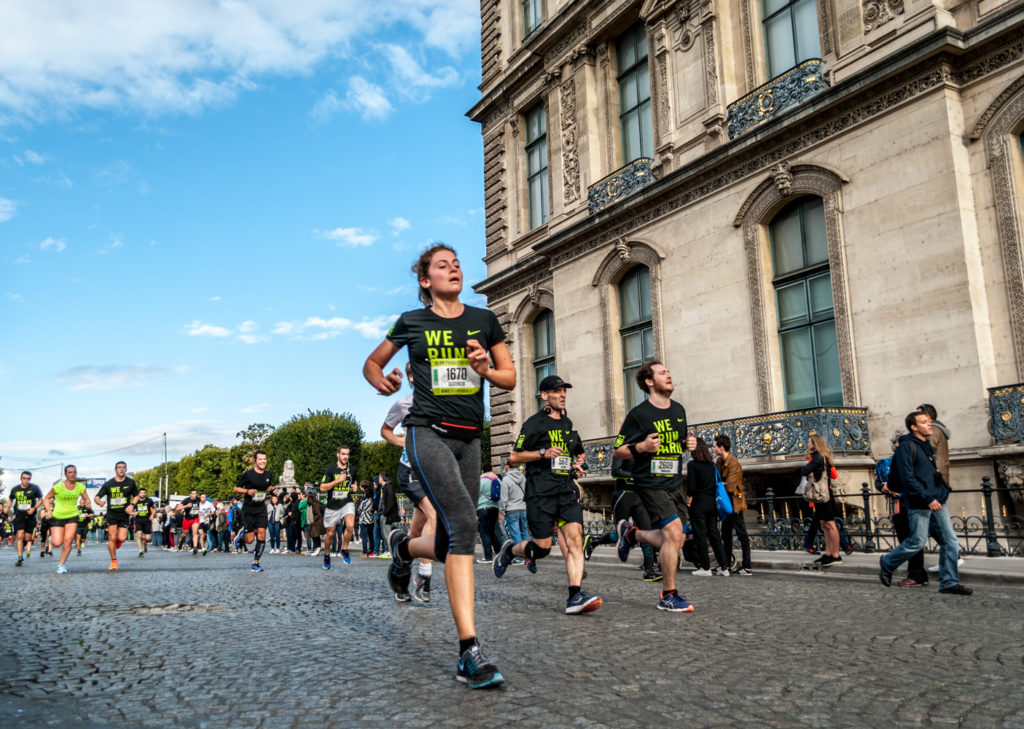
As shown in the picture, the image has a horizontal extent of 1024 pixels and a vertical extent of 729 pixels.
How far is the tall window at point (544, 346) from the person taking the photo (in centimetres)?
2466

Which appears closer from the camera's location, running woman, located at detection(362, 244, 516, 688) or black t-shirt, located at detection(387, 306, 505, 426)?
running woman, located at detection(362, 244, 516, 688)

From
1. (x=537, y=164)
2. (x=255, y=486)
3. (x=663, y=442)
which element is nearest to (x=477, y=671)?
(x=663, y=442)

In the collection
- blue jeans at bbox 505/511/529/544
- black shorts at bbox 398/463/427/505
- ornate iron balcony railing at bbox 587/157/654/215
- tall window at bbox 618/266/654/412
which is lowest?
blue jeans at bbox 505/511/529/544

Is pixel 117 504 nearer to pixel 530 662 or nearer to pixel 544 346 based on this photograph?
pixel 544 346

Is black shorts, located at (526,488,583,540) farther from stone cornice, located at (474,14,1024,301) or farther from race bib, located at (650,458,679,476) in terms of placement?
stone cornice, located at (474,14,1024,301)

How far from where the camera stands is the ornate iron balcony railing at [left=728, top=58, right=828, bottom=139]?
16312mm

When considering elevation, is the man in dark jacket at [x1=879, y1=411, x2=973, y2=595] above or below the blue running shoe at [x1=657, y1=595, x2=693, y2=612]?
above

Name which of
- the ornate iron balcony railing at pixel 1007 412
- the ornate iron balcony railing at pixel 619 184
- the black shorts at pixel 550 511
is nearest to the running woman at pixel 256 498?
the black shorts at pixel 550 511

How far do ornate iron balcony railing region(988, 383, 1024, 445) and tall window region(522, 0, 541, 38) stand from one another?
17.3 m

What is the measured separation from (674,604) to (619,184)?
52.3ft

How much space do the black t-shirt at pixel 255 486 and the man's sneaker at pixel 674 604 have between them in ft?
30.1

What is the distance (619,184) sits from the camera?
21312mm

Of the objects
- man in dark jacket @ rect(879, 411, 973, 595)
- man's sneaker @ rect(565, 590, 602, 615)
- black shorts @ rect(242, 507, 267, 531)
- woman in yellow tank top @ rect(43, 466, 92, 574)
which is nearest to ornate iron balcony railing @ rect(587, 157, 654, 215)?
black shorts @ rect(242, 507, 267, 531)

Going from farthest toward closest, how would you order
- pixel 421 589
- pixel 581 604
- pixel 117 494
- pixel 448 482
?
pixel 117 494
pixel 421 589
pixel 581 604
pixel 448 482
